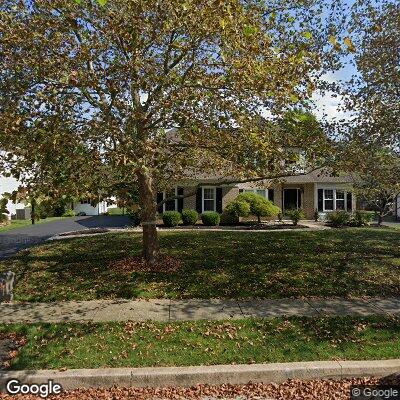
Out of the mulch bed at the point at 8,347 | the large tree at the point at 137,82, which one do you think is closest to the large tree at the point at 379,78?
the large tree at the point at 137,82

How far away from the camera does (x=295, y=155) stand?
8383mm

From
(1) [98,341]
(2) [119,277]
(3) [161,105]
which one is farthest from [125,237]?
(1) [98,341]

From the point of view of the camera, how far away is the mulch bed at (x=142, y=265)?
9.99 metres

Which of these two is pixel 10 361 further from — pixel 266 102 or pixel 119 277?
pixel 266 102

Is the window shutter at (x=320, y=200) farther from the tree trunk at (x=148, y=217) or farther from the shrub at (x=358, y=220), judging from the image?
the tree trunk at (x=148, y=217)

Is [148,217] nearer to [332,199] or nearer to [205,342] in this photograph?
[205,342]

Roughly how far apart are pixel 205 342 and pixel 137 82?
4.64 metres

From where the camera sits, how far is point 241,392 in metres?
5.01

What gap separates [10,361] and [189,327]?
2605mm

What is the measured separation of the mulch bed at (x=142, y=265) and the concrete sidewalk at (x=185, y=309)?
76.2 inches

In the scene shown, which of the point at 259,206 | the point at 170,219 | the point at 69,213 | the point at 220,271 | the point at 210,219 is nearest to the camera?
the point at 220,271

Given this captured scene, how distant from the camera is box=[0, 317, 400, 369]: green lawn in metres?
5.54

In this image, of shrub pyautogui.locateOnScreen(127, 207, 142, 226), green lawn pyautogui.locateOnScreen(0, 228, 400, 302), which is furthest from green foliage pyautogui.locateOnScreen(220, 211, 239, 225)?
green lawn pyautogui.locateOnScreen(0, 228, 400, 302)

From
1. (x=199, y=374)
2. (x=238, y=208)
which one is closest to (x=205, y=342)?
(x=199, y=374)
